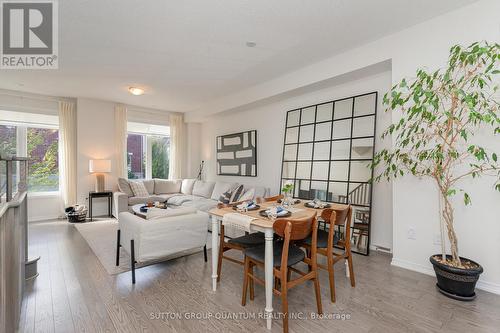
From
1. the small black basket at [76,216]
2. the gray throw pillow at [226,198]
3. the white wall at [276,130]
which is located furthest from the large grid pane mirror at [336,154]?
the small black basket at [76,216]

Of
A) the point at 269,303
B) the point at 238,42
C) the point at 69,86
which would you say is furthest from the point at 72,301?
the point at 69,86

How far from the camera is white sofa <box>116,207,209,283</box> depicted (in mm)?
2471

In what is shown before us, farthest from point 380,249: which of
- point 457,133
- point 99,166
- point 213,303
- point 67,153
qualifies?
point 67,153

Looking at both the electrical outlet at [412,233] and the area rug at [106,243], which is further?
the area rug at [106,243]

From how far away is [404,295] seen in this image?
2.20 meters

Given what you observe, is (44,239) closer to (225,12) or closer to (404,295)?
(225,12)

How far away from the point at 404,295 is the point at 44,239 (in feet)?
16.4

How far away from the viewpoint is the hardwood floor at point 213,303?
1.80 meters

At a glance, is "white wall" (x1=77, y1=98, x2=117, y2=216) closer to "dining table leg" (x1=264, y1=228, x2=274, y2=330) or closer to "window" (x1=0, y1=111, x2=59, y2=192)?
"window" (x1=0, y1=111, x2=59, y2=192)

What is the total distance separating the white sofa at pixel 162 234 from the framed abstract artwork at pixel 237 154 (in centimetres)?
235

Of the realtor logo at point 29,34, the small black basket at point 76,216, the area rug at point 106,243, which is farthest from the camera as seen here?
the small black basket at point 76,216

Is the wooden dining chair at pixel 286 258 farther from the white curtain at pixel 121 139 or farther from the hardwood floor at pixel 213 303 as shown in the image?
the white curtain at pixel 121 139

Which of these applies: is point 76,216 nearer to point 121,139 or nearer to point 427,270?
point 121,139

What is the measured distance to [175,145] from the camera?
668 cm
